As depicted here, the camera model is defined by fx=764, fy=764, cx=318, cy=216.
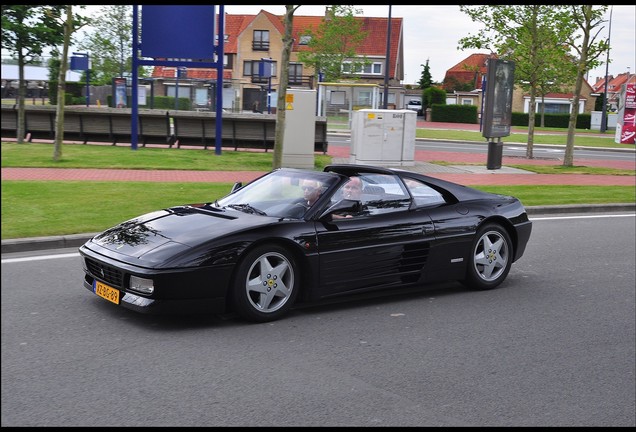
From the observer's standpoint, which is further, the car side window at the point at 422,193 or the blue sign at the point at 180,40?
the blue sign at the point at 180,40

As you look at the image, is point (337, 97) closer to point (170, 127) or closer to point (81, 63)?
point (81, 63)

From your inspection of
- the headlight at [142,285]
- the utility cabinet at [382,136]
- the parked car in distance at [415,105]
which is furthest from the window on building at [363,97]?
the parked car in distance at [415,105]

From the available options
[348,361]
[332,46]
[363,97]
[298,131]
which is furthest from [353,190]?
[332,46]

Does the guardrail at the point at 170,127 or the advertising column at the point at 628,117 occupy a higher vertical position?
the advertising column at the point at 628,117

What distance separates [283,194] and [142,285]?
1.83m

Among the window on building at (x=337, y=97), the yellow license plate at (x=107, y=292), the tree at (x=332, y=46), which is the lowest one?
the yellow license plate at (x=107, y=292)

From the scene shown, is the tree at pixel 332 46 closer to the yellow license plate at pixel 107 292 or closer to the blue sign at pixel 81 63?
the blue sign at pixel 81 63

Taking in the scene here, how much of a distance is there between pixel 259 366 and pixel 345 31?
190 ft

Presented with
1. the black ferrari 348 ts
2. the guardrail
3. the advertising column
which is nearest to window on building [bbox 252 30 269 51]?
the advertising column

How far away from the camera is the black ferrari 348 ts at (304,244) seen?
5902 mm

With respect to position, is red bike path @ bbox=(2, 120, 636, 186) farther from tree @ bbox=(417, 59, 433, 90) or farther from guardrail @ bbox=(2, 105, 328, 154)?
tree @ bbox=(417, 59, 433, 90)

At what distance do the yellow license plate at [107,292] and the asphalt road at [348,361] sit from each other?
0.16 m

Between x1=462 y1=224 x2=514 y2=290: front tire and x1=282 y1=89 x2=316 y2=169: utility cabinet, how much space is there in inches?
519

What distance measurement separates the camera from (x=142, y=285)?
5.78 metres
